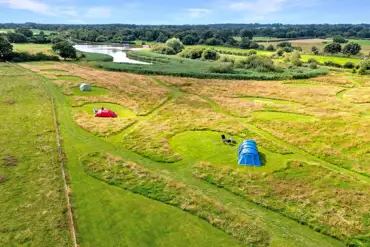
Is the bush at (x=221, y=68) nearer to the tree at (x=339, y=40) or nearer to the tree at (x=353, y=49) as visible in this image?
the tree at (x=353, y=49)

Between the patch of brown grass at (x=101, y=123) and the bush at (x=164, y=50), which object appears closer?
the patch of brown grass at (x=101, y=123)

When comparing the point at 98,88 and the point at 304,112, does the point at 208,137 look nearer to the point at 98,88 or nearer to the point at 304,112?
the point at 304,112

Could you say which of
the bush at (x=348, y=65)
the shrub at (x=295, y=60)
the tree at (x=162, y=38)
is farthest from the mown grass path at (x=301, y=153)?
the tree at (x=162, y=38)

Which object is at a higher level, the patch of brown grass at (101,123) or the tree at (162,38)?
the tree at (162,38)

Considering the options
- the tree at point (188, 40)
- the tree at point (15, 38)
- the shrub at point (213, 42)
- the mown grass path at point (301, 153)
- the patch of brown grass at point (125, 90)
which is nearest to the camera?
the mown grass path at point (301, 153)

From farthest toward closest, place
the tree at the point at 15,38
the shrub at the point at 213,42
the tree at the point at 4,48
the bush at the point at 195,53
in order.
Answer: the shrub at the point at 213,42 → the tree at the point at 15,38 → the bush at the point at 195,53 → the tree at the point at 4,48

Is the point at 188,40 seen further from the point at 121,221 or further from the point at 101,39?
the point at 121,221

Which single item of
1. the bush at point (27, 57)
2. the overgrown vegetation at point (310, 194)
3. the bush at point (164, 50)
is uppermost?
the bush at point (164, 50)
